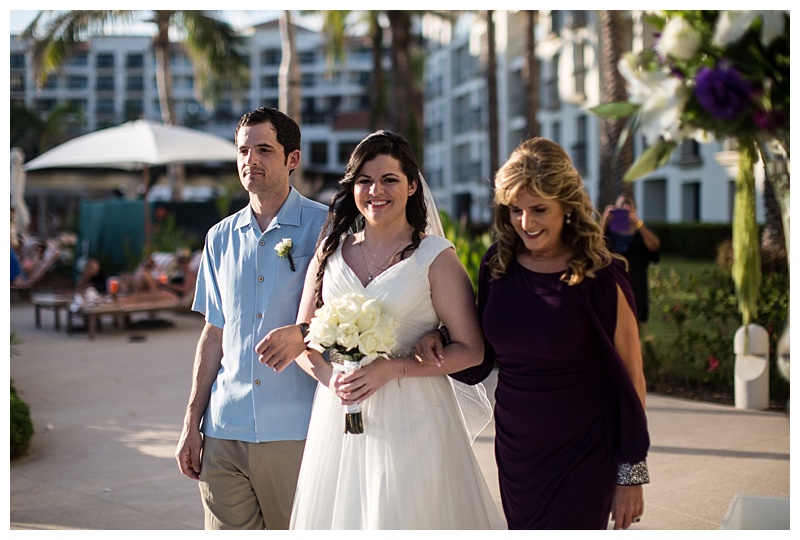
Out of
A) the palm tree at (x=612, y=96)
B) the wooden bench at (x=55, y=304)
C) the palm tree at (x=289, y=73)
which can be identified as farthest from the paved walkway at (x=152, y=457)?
the palm tree at (x=289, y=73)

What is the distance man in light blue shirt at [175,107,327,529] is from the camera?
10.9 feet

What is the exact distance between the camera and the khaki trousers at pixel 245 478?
131 inches

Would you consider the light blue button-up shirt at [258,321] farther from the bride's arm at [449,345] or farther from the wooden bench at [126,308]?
the wooden bench at [126,308]

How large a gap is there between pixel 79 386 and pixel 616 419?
7.07m

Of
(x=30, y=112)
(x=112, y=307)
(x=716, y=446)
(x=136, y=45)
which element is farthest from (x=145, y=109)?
(x=716, y=446)

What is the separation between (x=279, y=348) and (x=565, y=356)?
0.93 metres

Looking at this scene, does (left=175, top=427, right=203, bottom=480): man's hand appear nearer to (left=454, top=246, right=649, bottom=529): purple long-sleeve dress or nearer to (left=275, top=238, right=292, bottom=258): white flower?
(left=275, top=238, right=292, bottom=258): white flower

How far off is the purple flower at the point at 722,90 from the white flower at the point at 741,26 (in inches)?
2.6

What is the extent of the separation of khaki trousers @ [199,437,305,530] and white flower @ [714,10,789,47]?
2043mm

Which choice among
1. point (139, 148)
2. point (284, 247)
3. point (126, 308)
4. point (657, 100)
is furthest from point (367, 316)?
point (139, 148)

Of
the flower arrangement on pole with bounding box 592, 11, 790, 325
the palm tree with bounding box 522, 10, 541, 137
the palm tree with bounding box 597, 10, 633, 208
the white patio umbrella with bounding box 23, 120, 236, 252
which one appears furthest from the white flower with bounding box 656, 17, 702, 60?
the palm tree with bounding box 522, 10, 541, 137

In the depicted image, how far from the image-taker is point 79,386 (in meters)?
8.93

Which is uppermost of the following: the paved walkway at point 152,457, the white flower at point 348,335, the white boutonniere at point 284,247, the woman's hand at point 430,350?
the white boutonniere at point 284,247
